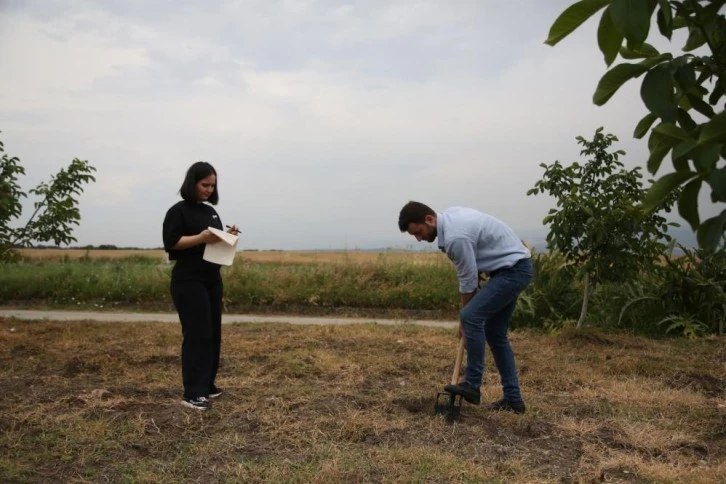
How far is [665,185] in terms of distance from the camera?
4.00 feet

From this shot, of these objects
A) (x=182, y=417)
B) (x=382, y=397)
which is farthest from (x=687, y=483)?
(x=182, y=417)

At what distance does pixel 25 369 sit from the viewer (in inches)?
266

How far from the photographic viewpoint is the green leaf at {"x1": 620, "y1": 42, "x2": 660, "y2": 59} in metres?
1.39

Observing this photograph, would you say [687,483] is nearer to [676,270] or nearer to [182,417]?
[182,417]

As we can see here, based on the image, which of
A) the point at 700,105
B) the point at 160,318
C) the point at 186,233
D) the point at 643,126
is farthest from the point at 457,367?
the point at 160,318

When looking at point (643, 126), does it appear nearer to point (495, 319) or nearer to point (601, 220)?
point (495, 319)

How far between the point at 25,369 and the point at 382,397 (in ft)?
12.1

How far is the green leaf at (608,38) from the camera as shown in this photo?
1324 mm

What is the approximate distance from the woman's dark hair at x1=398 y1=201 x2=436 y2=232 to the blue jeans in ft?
2.30

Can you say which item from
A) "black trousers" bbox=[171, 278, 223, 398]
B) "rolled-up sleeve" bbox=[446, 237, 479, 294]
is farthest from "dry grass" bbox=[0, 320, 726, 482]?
"rolled-up sleeve" bbox=[446, 237, 479, 294]

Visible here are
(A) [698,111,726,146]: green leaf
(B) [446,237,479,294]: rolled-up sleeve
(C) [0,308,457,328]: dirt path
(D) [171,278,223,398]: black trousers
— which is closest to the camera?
(A) [698,111,726,146]: green leaf

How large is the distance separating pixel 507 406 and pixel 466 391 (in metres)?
0.56

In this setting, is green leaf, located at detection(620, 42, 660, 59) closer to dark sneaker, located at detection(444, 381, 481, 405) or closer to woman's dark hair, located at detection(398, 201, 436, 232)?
woman's dark hair, located at detection(398, 201, 436, 232)

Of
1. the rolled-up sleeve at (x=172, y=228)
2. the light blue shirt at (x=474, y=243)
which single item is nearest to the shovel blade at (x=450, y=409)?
the light blue shirt at (x=474, y=243)
